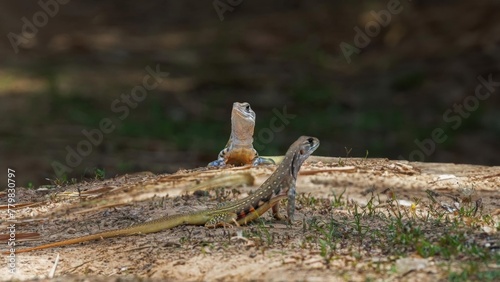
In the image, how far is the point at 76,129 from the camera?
1500cm

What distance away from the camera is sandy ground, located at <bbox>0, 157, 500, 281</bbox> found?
19.9ft

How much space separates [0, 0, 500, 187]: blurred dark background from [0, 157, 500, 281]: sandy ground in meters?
3.09

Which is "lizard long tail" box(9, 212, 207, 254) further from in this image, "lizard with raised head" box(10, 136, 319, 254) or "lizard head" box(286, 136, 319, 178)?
"lizard head" box(286, 136, 319, 178)

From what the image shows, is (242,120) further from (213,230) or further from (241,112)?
(213,230)

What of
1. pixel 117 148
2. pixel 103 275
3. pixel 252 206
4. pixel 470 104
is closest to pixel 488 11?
pixel 470 104

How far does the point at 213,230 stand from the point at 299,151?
1008 mm

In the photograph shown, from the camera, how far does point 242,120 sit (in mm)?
9367

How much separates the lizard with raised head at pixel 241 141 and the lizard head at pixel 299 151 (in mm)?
1733

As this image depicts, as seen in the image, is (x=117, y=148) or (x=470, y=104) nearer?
(x=117, y=148)

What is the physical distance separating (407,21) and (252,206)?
43.2ft

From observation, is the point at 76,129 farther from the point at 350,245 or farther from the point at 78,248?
the point at 350,245

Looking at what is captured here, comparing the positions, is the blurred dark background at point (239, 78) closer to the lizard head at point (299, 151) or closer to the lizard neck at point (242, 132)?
the lizard neck at point (242, 132)

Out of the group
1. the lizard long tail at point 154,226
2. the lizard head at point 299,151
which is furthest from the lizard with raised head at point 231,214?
the lizard head at point 299,151

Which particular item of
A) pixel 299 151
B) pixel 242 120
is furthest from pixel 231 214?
pixel 242 120
